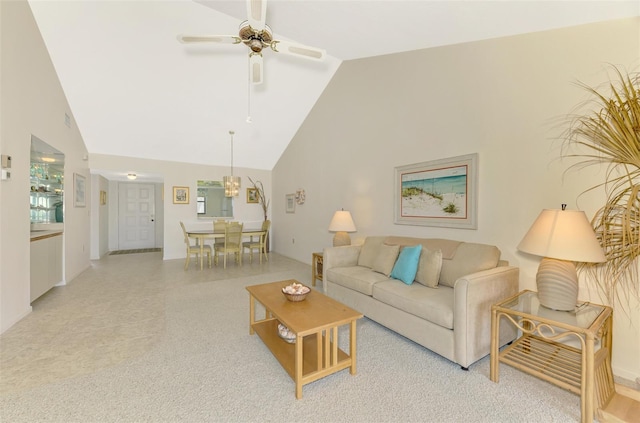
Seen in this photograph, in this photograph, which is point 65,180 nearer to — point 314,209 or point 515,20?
point 314,209

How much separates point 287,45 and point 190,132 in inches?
144

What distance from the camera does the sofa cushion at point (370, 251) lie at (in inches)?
127

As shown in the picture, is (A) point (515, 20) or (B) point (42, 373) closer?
(B) point (42, 373)

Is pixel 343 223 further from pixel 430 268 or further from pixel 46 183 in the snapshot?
pixel 46 183

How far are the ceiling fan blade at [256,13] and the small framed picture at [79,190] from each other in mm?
→ 4264

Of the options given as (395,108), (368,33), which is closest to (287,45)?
(368,33)

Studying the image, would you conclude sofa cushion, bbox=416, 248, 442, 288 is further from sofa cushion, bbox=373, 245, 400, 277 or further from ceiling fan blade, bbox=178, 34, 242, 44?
ceiling fan blade, bbox=178, 34, 242, 44

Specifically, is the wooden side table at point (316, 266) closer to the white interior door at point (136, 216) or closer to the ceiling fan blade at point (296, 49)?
the ceiling fan blade at point (296, 49)

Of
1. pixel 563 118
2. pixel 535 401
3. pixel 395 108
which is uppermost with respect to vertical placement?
pixel 395 108

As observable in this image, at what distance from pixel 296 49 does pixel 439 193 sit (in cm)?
211

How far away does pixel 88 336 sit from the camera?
242 centimetres

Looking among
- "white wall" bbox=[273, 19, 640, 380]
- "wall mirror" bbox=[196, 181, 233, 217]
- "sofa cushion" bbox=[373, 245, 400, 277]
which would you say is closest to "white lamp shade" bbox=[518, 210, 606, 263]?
"white wall" bbox=[273, 19, 640, 380]

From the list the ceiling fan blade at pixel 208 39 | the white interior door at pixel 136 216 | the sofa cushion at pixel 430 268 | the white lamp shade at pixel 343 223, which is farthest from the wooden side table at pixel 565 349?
the white interior door at pixel 136 216

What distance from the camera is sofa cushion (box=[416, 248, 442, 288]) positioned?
247 centimetres
